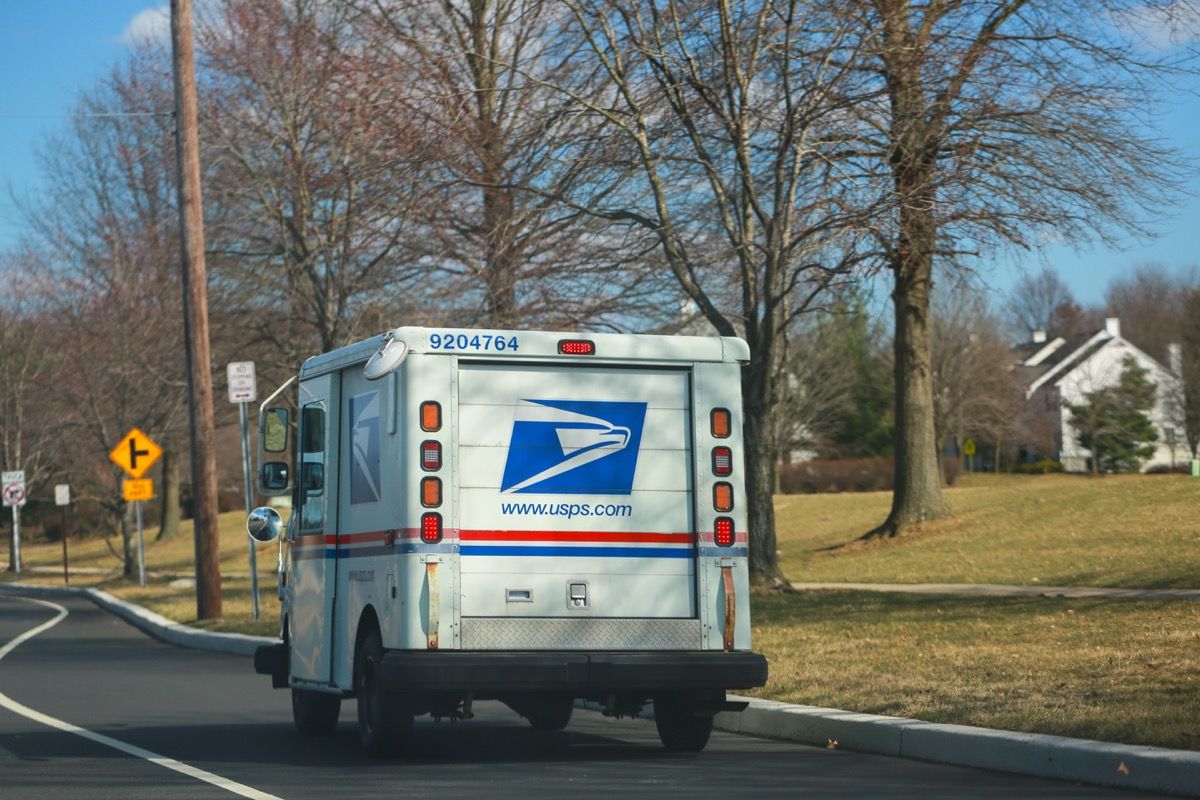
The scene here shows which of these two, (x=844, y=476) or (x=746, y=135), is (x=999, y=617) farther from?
(x=844, y=476)

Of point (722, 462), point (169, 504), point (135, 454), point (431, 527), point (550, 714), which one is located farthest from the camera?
point (169, 504)

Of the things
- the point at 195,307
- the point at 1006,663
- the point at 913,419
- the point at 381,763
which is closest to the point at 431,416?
the point at 381,763

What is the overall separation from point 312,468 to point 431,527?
6.56 ft

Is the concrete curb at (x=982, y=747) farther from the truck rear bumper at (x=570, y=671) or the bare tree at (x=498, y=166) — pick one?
the bare tree at (x=498, y=166)

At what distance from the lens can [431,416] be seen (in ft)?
33.4

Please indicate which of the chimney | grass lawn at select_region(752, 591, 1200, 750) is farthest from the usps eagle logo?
the chimney

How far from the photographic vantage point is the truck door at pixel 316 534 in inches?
448

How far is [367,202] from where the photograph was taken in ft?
72.2

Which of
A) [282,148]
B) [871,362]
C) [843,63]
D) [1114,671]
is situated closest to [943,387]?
[871,362]

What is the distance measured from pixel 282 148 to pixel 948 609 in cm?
1347

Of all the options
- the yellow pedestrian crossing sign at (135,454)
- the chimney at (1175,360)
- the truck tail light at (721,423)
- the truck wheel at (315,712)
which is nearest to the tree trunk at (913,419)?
the yellow pedestrian crossing sign at (135,454)

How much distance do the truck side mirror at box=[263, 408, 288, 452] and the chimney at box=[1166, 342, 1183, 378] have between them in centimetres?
6538

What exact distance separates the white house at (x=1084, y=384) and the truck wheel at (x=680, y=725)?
62147mm

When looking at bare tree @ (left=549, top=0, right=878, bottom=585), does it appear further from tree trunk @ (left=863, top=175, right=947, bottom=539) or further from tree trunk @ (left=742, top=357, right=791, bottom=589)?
tree trunk @ (left=863, top=175, right=947, bottom=539)
